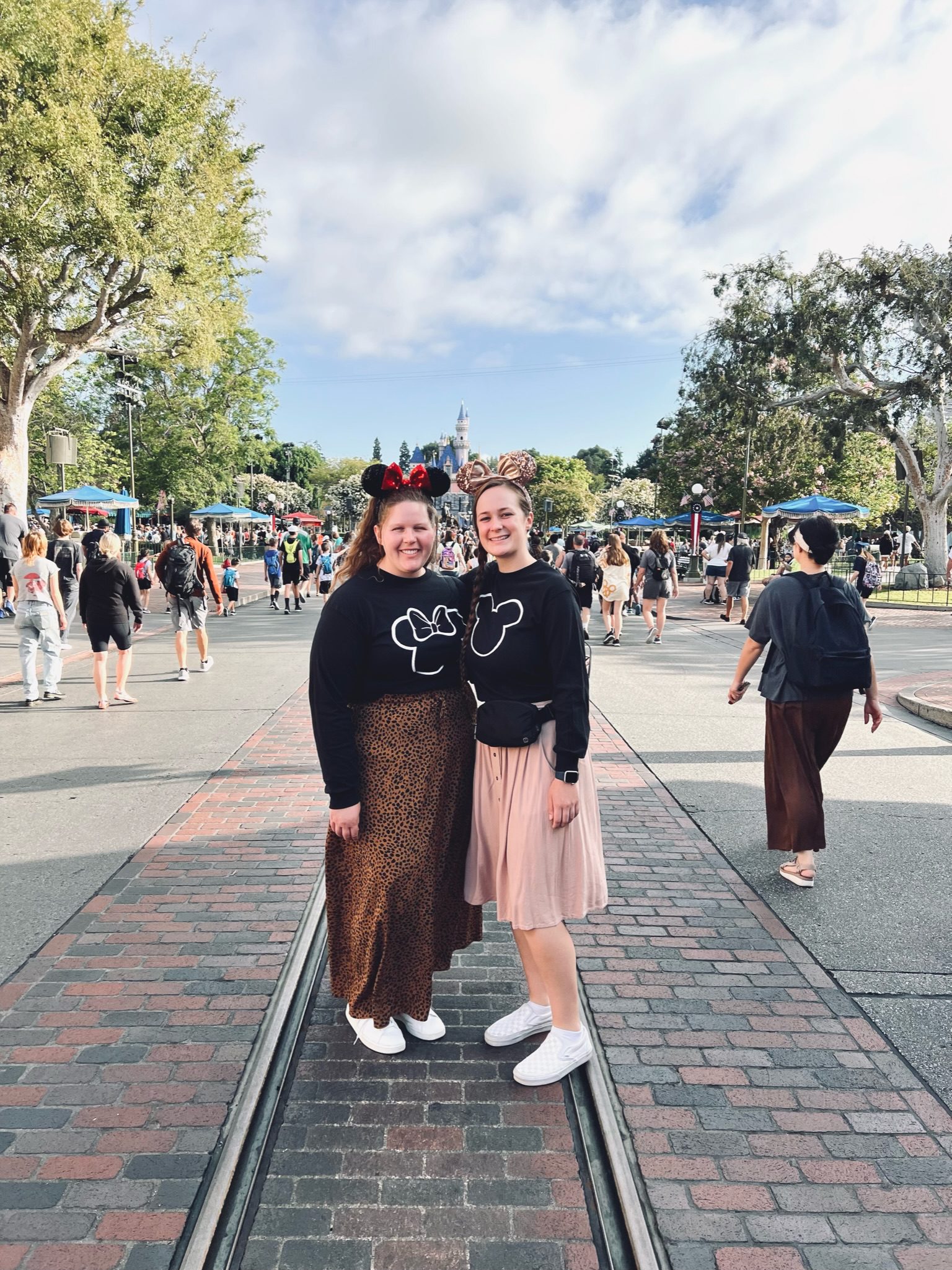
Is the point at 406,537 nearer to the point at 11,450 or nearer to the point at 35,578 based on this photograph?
the point at 35,578

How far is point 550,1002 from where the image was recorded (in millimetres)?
2693

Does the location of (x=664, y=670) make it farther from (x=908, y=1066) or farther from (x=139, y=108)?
(x=139, y=108)

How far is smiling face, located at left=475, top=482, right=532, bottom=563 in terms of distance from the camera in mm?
2494

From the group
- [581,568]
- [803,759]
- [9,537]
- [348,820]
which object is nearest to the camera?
[348,820]

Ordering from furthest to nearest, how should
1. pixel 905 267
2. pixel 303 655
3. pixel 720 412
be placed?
pixel 720 412, pixel 905 267, pixel 303 655

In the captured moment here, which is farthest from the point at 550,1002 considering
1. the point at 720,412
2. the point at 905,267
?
the point at 720,412

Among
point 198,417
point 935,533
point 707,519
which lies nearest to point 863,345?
point 935,533

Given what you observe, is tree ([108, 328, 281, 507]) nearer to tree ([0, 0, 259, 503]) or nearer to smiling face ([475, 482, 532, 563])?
tree ([0, 0, 259, 503])

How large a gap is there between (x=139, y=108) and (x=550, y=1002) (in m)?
21.3

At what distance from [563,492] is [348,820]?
91607mm

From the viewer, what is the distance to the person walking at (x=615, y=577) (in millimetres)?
12617

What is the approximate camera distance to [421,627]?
2.56m

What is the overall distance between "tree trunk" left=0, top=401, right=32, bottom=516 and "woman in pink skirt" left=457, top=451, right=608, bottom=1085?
19.7 meters

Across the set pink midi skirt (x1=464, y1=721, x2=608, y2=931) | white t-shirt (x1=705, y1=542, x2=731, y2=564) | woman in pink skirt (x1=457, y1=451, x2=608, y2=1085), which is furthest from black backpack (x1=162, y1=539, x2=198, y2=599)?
white t-shirt (x1=705, y1=542, x2=731, y2=564)
